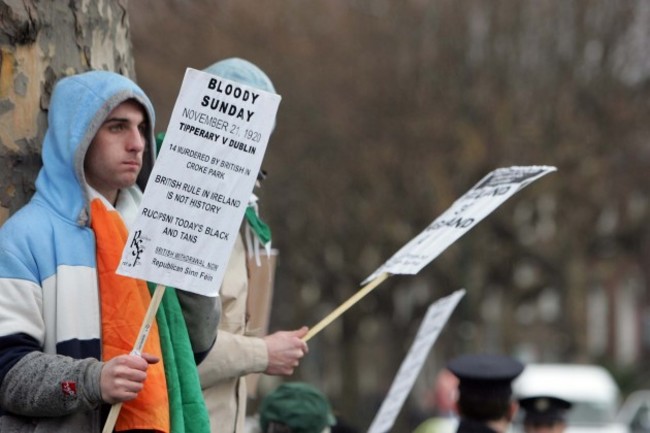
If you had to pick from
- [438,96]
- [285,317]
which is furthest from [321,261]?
[438,96]

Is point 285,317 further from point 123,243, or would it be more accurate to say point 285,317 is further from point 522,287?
point 123,243

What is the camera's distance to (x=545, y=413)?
8.25 m

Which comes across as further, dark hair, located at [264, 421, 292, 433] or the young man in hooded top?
dark hair, located at [264, 421, 292, 433]

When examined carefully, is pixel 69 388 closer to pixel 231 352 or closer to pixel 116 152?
pixel 116 152

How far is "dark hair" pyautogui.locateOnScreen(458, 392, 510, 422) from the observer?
19.6 ft

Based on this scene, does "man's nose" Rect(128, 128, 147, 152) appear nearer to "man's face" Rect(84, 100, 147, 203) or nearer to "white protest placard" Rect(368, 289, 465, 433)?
"man's face" Rect(84, 100, 147, 203)

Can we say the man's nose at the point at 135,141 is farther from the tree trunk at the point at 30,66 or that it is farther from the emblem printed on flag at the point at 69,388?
the emblem printed on flag at the point at 69,388

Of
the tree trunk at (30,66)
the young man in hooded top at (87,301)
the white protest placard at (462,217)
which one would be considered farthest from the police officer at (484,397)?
the tree trunk at (30,66)

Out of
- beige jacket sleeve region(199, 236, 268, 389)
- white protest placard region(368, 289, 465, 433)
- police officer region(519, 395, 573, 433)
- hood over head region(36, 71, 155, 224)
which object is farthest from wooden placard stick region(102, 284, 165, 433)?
police officer region(519, 395, 573, 433)

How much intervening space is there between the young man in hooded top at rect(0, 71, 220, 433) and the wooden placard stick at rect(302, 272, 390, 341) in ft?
1.32

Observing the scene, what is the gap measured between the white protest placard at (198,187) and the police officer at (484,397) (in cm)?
210

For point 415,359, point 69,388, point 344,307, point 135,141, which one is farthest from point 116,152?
point 415,359

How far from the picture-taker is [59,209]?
418 cm

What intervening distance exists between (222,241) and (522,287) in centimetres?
3250
